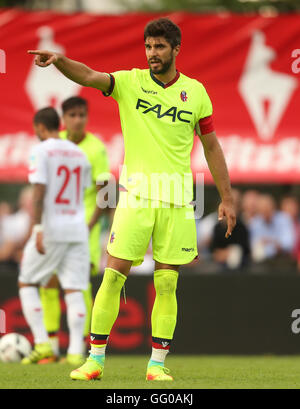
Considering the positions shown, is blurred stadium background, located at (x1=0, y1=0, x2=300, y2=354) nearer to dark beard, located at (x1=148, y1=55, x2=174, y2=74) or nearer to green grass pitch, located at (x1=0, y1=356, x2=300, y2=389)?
green grass pitch, located at (x1=0, y1=356, x2=300, y2=389)

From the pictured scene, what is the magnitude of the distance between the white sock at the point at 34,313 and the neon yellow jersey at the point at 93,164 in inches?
42.7

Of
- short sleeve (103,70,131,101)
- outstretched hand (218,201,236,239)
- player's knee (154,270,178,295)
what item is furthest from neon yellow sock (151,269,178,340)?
short sleeve (103,70,131,101)

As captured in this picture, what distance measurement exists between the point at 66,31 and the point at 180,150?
6616mm

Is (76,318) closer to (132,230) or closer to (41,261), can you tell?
(41,261)

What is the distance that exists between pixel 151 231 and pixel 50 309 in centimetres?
319

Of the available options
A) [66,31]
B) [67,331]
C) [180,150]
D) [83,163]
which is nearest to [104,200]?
[83,163]

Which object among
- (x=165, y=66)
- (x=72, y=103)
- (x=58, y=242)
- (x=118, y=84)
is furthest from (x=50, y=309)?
(x=165, y=66)

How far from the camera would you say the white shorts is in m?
8.93

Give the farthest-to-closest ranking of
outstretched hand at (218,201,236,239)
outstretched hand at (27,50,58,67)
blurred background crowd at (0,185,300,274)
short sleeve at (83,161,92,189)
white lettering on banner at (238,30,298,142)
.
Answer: white lettering on banner at (238,30,298,142)
blurred background crowd at (0,185,300,274)
short sleeve at (83,161,92,189)
outstretched hand at (218,201,236,239)
outstretched hand at (27,50,58,67)

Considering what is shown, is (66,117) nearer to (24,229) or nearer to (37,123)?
(37,123)

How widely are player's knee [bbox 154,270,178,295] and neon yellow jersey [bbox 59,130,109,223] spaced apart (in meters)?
3.10

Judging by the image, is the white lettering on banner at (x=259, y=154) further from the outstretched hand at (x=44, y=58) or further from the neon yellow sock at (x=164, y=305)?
the outstretched hand at (x=44, y=58)

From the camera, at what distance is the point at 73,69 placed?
612cm
